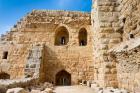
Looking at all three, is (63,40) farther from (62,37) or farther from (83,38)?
(83,38)

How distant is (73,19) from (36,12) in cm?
265

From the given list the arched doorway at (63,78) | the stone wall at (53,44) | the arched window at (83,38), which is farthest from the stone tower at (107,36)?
the arched window at (83,38)

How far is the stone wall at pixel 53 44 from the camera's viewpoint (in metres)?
11.3

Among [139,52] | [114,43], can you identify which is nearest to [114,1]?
[114,43]

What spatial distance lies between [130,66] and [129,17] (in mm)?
2056

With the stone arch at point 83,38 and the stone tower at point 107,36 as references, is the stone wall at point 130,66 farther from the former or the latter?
the stone arch at point 83,38

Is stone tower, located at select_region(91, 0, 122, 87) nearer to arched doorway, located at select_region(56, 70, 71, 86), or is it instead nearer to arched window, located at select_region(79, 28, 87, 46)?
arched doorway, located at select_region(56, 70, 71, 86)

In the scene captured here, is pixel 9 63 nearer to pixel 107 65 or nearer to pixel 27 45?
pixel 27 45

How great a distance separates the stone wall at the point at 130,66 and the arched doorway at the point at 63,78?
580cm

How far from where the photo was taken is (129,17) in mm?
6539

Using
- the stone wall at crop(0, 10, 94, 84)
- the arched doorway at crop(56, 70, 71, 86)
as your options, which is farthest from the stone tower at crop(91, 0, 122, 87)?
the arched doorway at crop(56, 70, 71, 86)

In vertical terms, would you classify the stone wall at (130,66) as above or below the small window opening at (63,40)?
below

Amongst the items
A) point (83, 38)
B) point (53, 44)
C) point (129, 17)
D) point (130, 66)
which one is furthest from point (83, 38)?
point (130, 66)

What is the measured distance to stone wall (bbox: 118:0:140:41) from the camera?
600cm
